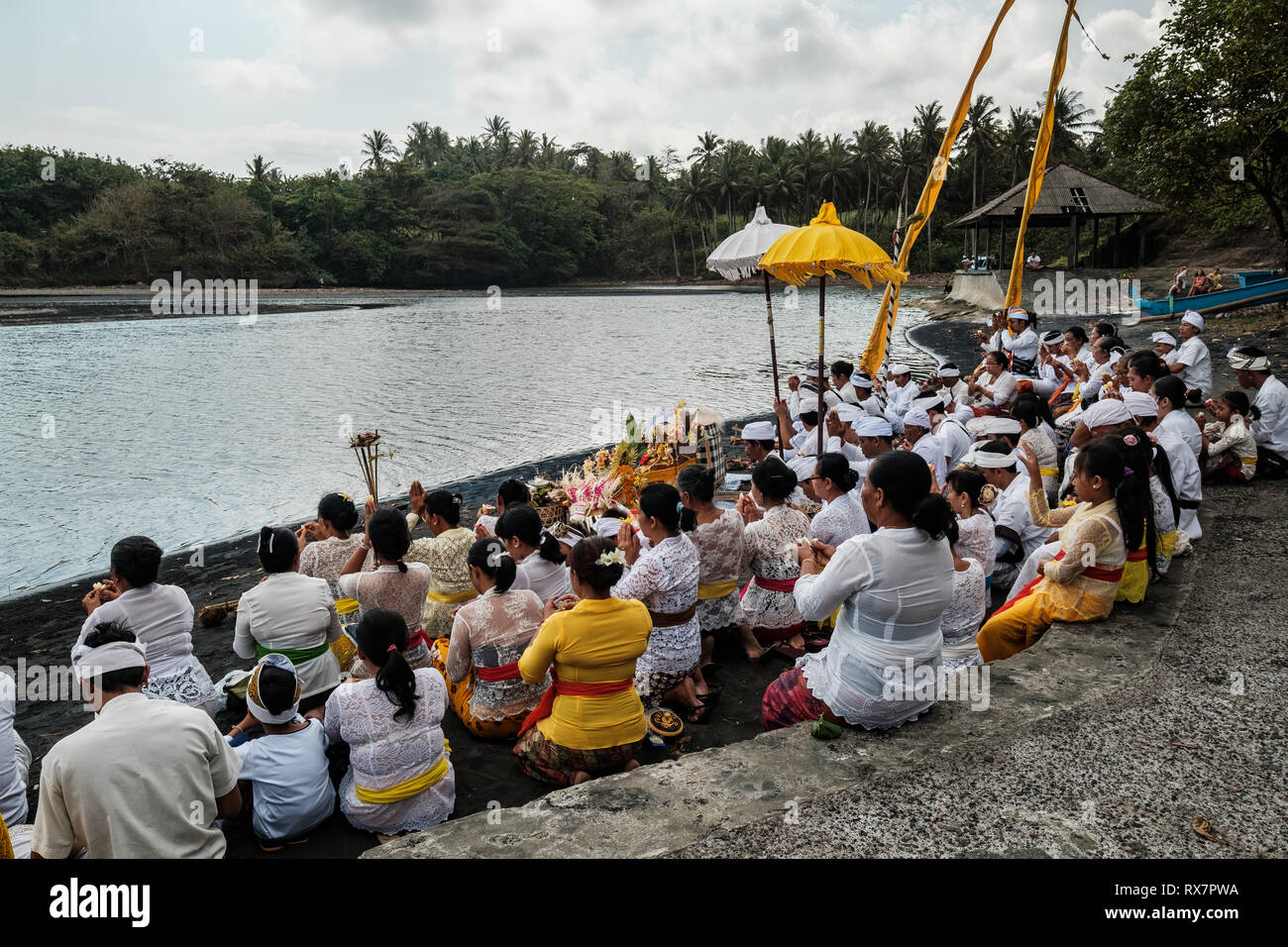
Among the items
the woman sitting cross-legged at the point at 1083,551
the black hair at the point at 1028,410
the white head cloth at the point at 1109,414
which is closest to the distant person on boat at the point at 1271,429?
the white head cloth at the point at 1109,414

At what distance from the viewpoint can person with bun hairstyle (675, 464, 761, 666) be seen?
4.79 m

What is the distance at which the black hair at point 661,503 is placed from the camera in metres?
4.15

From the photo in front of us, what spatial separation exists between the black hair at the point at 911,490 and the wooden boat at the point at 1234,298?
741 inches

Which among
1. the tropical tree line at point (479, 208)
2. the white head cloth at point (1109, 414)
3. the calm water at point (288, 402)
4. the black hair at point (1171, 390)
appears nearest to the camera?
the white head cloth at point (1109, 414)

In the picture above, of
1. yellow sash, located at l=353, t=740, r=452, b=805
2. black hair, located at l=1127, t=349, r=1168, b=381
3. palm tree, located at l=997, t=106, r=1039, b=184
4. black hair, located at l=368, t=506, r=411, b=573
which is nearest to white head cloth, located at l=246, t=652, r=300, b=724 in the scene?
yellow sash, located at l=353, t=740, r=452, b=805

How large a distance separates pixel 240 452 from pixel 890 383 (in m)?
12.4

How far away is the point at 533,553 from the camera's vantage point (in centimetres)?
475

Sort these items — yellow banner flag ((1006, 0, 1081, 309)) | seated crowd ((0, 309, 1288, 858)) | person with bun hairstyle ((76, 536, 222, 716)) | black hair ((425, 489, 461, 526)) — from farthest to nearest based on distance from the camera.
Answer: yellow banner flag ((1006, 0, 1081, 309)) → black hair ((425, 489, 461, 526)) → person with bun hairstyle ((76, 536, 222, 716)) → seated crowd ((0, 309, 1288, 858))

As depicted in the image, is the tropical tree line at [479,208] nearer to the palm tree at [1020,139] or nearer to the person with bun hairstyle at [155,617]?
the palm tree at [1020,139]

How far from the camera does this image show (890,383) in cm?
1106

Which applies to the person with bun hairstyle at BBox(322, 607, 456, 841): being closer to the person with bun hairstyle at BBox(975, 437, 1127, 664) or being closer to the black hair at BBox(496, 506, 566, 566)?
the black hair at BBox(496, 506, 566, 566)

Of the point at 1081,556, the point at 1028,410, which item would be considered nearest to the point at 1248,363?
the point at 1028,410

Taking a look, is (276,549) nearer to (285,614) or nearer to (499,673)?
(285,614)

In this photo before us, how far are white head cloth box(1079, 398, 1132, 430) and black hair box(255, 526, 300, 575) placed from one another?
5098mm
